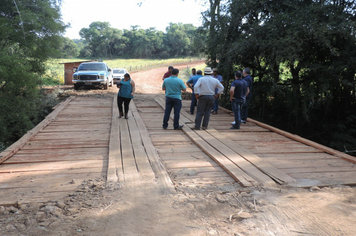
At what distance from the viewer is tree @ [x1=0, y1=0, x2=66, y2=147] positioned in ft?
→ 44.4

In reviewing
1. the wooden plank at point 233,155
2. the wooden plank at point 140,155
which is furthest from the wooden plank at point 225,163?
the wooden plank at point 140,155

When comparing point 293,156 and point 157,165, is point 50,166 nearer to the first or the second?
point 157,165

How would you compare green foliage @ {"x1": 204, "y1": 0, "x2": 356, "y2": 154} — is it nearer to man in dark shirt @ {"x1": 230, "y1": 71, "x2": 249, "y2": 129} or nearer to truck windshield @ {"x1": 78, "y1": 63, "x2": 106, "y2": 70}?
man in dark shirt @ {"x1": 230, "y1": 71, "x2": 249, "y2": 129}

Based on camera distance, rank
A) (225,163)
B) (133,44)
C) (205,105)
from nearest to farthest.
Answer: (225,163), (205,105), (133,44)

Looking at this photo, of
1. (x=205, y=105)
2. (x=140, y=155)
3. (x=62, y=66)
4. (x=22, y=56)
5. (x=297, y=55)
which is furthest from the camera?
(x=62, y=66)

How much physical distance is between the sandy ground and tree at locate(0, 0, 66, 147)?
11.0 metres

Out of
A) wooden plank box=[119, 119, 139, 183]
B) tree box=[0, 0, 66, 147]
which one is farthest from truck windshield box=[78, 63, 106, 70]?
wooden plank box=[119, 119, 139, 183]

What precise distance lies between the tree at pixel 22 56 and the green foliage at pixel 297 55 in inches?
380

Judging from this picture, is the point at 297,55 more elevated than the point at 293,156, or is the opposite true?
the point at 297,55

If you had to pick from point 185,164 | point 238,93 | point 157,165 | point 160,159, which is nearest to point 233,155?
point 185,164

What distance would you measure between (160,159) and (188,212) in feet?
6.41

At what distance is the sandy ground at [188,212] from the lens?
281 cm

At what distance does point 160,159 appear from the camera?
5.05 m

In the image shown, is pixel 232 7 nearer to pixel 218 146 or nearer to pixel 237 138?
pixel 237 138
